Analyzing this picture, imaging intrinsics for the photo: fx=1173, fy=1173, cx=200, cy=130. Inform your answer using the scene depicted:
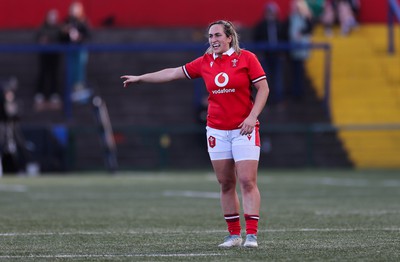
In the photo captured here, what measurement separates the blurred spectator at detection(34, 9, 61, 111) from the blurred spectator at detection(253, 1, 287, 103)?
4.68 m

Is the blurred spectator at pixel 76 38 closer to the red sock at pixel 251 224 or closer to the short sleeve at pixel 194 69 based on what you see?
the short sleeve at pixel 194 69

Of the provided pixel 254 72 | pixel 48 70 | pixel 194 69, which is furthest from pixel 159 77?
pixel 48 70

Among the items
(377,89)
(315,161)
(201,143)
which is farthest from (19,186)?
(377,89)

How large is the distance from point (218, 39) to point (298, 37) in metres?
17.9

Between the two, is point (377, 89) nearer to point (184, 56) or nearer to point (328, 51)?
point (328, 51)

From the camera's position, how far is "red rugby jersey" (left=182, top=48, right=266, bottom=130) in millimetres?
9836

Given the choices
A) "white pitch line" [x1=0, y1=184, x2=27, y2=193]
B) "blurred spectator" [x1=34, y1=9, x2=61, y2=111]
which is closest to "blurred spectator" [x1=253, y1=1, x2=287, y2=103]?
"blurred spectator" [x1=34, y1=9, x2=61, y2=111]

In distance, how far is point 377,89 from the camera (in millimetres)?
28375

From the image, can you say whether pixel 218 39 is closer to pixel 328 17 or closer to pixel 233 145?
pixel 233 145

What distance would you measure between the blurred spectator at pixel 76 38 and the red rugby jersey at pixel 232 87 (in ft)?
54.5

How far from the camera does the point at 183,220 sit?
12984 millimetres

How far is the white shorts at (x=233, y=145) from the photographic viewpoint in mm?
9805

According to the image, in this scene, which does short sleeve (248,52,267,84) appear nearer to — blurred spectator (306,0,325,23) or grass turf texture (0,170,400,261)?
grass turf texture (0,170,400,261)

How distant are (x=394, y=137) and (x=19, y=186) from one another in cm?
985
